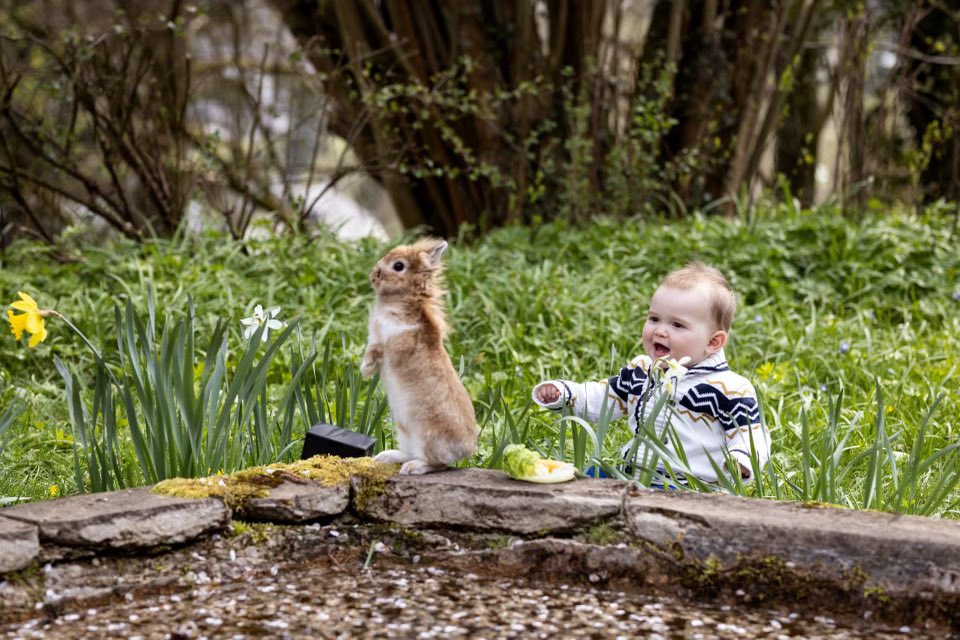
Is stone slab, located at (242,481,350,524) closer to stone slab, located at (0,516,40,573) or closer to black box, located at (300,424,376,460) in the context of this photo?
black box, located at (300,424,376,460)

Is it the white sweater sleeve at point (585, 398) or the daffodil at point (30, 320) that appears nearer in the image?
the daffodil at point (30, 320)

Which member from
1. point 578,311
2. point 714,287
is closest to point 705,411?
point 714,287

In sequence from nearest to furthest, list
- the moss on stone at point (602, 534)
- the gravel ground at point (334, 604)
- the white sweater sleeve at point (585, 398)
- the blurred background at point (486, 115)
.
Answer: the gravel ground at point (334, 604)
the moss on stone at point (602, 534)
the white sweater sleeve at point (585, 398)
the blurred background at point (486, 115)

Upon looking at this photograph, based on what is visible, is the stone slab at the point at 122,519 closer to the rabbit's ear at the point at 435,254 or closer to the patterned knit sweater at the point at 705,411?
the rabbit's ear at the point at 435,254

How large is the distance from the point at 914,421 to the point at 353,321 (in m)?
2.52

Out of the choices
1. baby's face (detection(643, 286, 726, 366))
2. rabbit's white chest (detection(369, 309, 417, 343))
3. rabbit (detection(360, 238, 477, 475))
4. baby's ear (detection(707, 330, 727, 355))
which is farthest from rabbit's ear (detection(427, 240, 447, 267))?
baby's ear (detection(707, 330, 727, 355))

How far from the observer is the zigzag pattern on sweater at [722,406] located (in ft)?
8.84

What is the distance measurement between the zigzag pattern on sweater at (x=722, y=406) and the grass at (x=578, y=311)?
354 mm

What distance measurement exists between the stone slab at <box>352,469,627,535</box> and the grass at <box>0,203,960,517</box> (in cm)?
57

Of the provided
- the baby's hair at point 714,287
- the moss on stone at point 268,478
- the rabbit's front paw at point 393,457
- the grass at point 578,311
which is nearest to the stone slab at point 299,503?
the moss on stone at point 268,478

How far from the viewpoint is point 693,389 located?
109 inches

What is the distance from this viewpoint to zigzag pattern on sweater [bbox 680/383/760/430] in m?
2.70

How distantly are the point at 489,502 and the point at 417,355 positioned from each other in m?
0.36

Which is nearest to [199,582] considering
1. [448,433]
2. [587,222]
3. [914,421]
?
[448,433]
